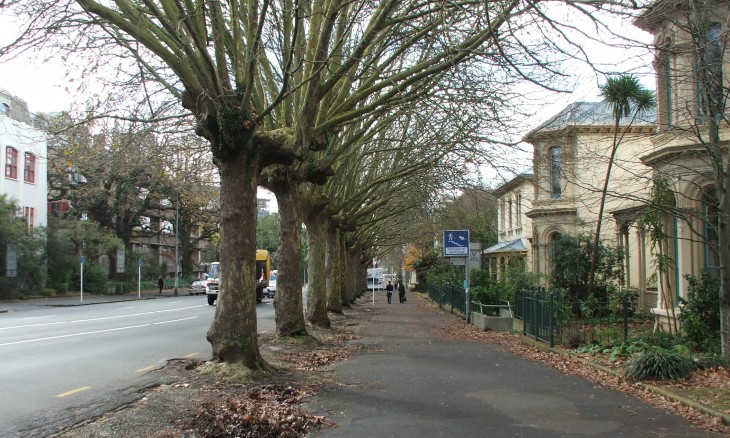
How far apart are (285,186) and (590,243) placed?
12.3 m

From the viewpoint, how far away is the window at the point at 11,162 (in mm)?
38844

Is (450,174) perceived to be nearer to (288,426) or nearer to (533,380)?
(533,380)

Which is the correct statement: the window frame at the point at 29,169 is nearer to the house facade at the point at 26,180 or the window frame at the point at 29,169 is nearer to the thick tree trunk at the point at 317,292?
the house facade at the point at 26,180

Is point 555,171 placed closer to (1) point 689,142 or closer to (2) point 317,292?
(1) point 689,142

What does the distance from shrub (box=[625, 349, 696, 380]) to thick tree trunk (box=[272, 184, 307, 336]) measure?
8061 millimetres

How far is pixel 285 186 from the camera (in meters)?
15.2

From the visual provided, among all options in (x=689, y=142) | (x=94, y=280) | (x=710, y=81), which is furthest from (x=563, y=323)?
(x=94, y=280)

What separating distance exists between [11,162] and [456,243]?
31.2 m

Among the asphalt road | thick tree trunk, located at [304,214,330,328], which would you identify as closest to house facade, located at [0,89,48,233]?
the asphalt road

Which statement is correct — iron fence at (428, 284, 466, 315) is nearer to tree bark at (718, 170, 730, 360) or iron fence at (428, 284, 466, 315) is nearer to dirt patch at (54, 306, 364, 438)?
dirt patch at (54, 306, 364, 438)

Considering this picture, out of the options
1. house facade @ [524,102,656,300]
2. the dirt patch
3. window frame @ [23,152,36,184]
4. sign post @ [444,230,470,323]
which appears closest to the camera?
the dirt patch

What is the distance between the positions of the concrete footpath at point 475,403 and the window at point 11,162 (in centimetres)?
3520

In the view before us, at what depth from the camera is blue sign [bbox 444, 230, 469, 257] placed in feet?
75.8

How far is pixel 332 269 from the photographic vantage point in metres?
26.5
